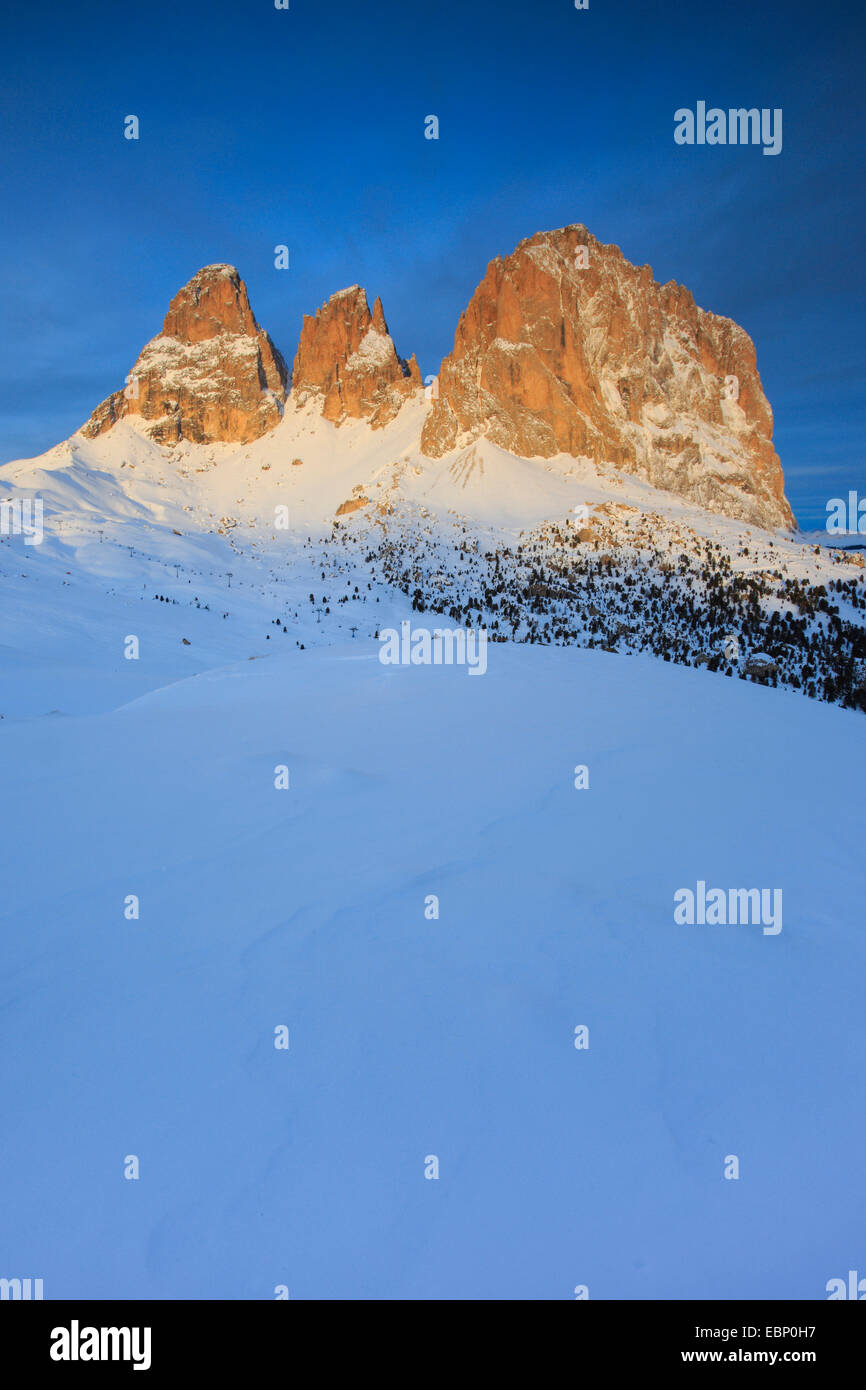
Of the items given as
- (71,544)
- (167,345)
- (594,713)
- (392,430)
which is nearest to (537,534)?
(71,544)

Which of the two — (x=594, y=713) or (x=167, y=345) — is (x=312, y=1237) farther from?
(x=167, y=345)

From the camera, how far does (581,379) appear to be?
205ft

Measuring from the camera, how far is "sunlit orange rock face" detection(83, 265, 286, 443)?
71.6 meters

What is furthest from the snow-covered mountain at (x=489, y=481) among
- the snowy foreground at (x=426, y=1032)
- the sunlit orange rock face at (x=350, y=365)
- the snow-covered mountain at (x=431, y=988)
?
the snowy foreground at (x=426, y=1032)

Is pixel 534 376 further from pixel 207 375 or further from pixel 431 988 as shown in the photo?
pixel 431 988

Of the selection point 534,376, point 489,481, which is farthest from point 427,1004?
point 534,376

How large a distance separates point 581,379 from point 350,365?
94.9 ft

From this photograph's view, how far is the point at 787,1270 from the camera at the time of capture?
184 centimetres

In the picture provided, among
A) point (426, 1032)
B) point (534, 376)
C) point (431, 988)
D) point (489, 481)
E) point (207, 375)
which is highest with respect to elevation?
point (207, 375)

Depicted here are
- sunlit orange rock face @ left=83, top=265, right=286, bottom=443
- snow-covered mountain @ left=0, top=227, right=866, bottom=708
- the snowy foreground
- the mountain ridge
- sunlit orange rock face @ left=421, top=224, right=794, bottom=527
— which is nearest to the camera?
the snowy foreground

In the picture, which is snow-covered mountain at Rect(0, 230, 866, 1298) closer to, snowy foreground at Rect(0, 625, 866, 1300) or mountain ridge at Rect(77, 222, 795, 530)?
snowy foreground at Rect(0, 625, 866, 1300)

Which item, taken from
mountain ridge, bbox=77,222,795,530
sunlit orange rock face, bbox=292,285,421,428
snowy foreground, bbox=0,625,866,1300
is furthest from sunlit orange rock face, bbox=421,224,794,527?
snowy foreground, bbox=0,625,866,1300

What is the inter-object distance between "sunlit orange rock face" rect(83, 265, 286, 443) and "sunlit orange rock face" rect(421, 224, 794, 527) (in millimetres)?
24964

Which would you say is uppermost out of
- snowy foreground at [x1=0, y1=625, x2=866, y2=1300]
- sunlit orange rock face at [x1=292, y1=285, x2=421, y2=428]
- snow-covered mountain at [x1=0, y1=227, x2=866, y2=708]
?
sunlit orange rock face at [x1=292, y1=285, x2=421, y2=428]
